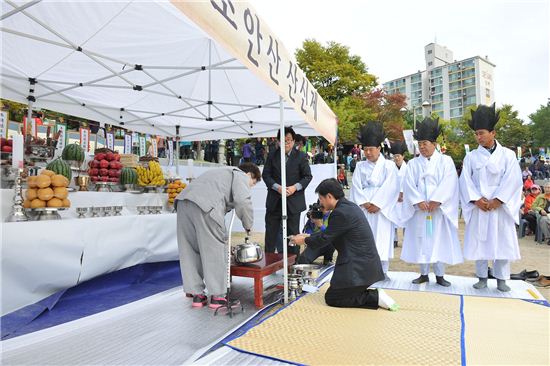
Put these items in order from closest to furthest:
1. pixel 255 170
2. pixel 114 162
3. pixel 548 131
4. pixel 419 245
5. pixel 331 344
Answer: pixel 331 344 < pixel 255 170 < pixel 419 245 < pixel 114 162 < pixel 548 131

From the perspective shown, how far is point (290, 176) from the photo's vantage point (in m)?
4.62

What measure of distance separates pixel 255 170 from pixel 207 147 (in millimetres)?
12199

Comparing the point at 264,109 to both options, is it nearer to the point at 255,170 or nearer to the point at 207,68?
the point at 207,68

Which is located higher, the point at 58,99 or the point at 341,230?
the point at 58,99

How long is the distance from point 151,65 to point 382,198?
3.38 meters

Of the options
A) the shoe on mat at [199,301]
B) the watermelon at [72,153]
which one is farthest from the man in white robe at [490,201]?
the watermelon at [72,153]

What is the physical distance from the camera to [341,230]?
3.13 meters

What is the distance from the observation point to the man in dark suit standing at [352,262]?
305cm

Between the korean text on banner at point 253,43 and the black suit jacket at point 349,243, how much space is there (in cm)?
113

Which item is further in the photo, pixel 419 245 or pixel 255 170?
pixel 419 245

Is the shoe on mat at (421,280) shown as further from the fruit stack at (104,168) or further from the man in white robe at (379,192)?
the fruit stack at (104,168)

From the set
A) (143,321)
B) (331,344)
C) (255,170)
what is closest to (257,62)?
(255,170)

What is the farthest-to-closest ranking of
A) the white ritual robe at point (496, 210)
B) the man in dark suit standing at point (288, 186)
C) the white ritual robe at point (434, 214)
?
the man in dark suit standing at point (288, 186), the white ritual robe at point (434, 214), the white ritual robe at point (496, 210)

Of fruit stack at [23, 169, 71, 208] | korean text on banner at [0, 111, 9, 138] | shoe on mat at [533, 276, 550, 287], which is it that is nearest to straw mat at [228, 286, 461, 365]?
shoe on mat at [533, 276, 550, 287]
